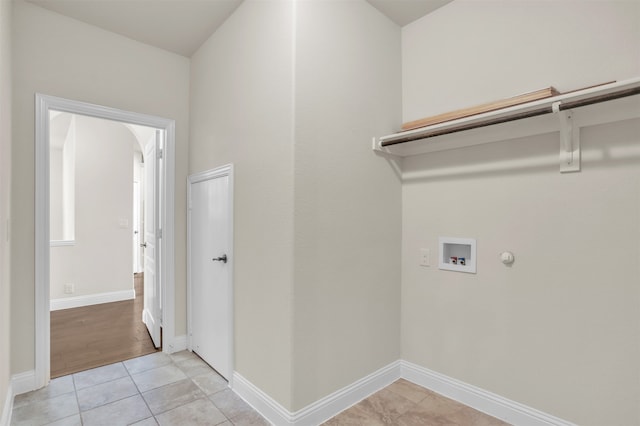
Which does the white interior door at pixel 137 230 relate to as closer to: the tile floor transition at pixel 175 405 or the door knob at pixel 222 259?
the tile floor transition at pixel 175 405

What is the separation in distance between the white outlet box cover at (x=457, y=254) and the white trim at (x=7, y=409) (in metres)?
2.71

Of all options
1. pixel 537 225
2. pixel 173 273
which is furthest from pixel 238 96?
pixel 537 225

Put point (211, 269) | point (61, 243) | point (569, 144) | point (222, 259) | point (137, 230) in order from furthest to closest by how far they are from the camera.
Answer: point (137, 230)
point (61, 243)
point (211, 269)
point (222, 259)
point (569, 144)

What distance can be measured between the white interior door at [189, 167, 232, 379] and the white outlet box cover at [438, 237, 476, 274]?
1.51m

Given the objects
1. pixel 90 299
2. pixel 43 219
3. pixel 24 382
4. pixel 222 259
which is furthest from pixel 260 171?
pixel 90 299

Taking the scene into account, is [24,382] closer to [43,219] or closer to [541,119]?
[43,219]

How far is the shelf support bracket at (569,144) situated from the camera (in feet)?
5.30

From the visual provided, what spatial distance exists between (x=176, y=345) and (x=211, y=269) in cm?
89

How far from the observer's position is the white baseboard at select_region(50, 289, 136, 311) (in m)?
4.17

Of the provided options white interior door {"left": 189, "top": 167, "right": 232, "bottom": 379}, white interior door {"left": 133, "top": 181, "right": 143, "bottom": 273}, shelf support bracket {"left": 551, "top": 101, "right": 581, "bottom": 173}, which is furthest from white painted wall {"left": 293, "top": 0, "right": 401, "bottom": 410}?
white interior door {"left": 133, "top": 181, "right": 143, "bottom": 273}

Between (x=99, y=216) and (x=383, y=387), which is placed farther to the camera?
(x=99, y=216)

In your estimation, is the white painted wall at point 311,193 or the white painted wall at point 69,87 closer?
the white painted wall at point 311,193

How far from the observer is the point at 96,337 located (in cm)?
325

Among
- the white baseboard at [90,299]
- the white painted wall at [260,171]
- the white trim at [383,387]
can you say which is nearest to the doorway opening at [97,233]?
the white baseboard at [90,299]
